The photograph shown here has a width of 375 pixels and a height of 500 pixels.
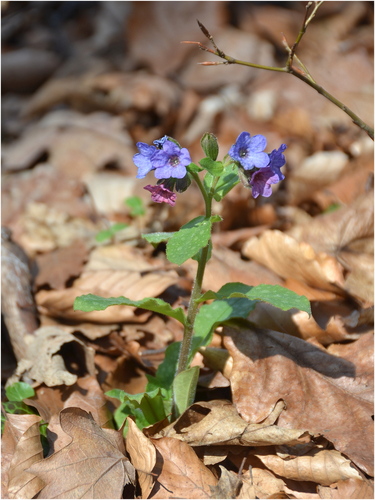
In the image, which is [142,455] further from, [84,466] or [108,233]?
[108,233]

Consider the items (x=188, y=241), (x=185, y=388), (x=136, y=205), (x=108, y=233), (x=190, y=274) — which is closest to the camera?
(x=188, y=241)

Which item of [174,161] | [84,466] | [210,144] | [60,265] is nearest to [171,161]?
[174,161]

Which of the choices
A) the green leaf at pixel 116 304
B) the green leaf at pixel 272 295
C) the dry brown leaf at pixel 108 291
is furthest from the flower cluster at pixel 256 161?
the dry brown leaf at pixel 108 291

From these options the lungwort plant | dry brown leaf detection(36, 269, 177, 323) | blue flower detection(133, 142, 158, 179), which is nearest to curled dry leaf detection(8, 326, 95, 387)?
dry brown leaf detection(36, 269, 177, 323)

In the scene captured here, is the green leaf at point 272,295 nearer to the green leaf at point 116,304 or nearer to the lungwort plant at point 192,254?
the lungwort plant at point 192,254

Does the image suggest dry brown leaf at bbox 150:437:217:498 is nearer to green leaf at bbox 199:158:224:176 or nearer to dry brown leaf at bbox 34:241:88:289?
green leaf at bbox 199:158:224:176

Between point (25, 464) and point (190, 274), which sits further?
point (190, 274)

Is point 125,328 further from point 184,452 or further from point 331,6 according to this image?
point 331,6
